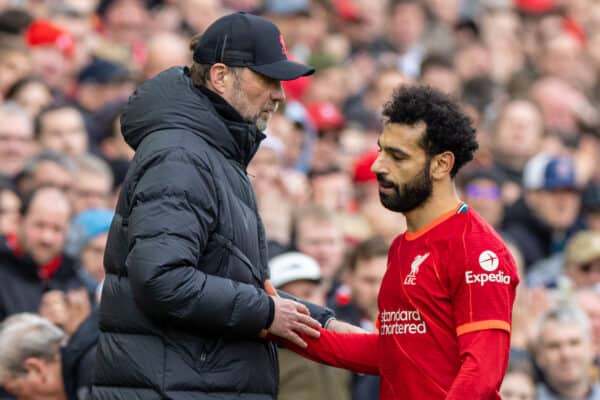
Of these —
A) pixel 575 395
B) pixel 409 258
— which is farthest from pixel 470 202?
pixel 409 258

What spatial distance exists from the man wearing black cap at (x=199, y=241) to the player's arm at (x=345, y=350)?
19cm

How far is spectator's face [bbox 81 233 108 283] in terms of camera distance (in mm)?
8805

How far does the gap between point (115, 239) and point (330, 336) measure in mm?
1050

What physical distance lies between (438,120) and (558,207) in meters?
6.49

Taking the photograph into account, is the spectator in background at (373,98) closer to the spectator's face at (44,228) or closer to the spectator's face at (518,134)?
the spectator's face at (518,134)

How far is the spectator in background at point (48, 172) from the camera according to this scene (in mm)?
9484

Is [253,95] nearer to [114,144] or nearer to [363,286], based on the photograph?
[363,286]

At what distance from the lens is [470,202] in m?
11.5

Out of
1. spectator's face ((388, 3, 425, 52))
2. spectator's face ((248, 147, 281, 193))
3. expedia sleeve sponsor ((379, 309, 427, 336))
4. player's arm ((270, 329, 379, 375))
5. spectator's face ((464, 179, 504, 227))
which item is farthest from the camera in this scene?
spectator's face ((388, 3, 425, 52))

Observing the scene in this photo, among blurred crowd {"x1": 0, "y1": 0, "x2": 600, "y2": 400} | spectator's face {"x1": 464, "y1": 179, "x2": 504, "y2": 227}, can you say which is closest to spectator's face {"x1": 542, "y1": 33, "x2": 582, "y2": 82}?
blurred crowd {"x1": 0, "y1": 0, "x2": 600, "y2": 400}

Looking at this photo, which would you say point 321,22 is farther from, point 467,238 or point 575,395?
point 467,238

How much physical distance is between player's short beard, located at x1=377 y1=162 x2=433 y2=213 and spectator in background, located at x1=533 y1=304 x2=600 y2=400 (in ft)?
11.5

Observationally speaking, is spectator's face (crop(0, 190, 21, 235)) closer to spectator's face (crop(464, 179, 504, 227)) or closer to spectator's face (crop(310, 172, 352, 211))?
spectator's face (crop(310, 172, 352, 211))

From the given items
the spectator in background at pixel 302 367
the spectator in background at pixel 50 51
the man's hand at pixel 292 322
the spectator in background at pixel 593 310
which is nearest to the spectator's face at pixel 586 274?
the spectator in background at pixel 593 310
